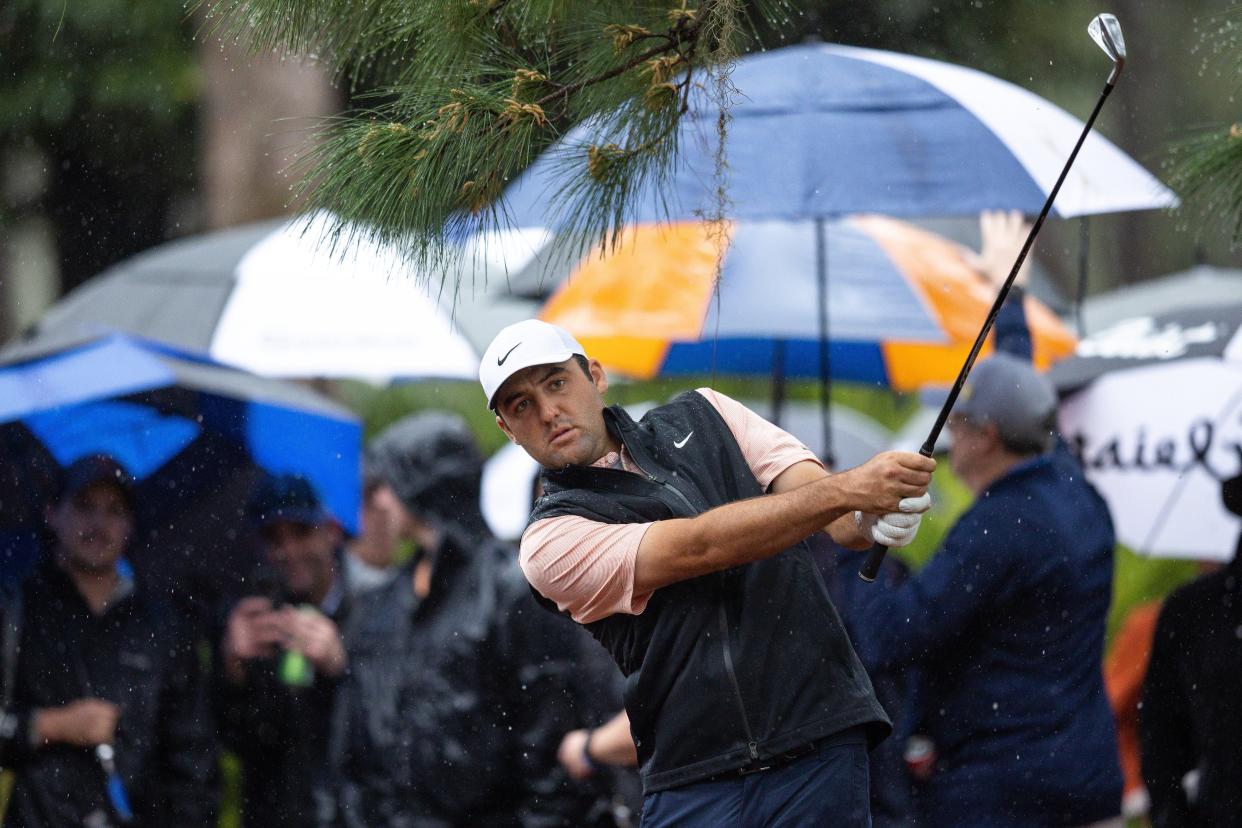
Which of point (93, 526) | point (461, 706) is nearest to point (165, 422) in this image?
point (93, 526)

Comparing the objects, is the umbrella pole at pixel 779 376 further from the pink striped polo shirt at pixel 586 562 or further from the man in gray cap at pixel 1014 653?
the pink striped polo shirt at pixel 586 562

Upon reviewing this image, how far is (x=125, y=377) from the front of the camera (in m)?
5.48

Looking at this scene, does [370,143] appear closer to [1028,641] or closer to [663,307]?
[1028,641]

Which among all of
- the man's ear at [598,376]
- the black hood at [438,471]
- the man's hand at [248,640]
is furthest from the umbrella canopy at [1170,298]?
the man's ear at [598,376]

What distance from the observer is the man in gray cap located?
439 cm

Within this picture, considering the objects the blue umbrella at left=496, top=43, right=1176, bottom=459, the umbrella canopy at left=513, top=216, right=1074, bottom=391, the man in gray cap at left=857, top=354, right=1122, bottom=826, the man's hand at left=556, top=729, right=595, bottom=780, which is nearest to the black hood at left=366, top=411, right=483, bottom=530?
the umbrella canopy at left=513, top=216, right=1074, bottom=391

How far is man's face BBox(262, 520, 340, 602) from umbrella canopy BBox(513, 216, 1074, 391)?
4.09 ft

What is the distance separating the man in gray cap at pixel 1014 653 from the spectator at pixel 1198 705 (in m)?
0.60

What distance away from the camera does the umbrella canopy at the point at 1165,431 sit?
19.7ft

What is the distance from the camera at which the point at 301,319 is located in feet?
20.8

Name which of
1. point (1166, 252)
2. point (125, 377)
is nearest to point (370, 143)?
point (125, 377)

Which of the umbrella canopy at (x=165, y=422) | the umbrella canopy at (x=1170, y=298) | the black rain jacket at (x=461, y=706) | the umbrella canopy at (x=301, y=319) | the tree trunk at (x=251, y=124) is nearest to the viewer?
the black rain jacket at (x=461, y=706)

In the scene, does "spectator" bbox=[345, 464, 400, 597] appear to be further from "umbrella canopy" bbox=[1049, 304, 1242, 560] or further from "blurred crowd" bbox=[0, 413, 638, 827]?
"umbrella canopy" bbox=[1049, 304, 1242, 560]

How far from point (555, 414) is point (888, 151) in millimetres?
2037
